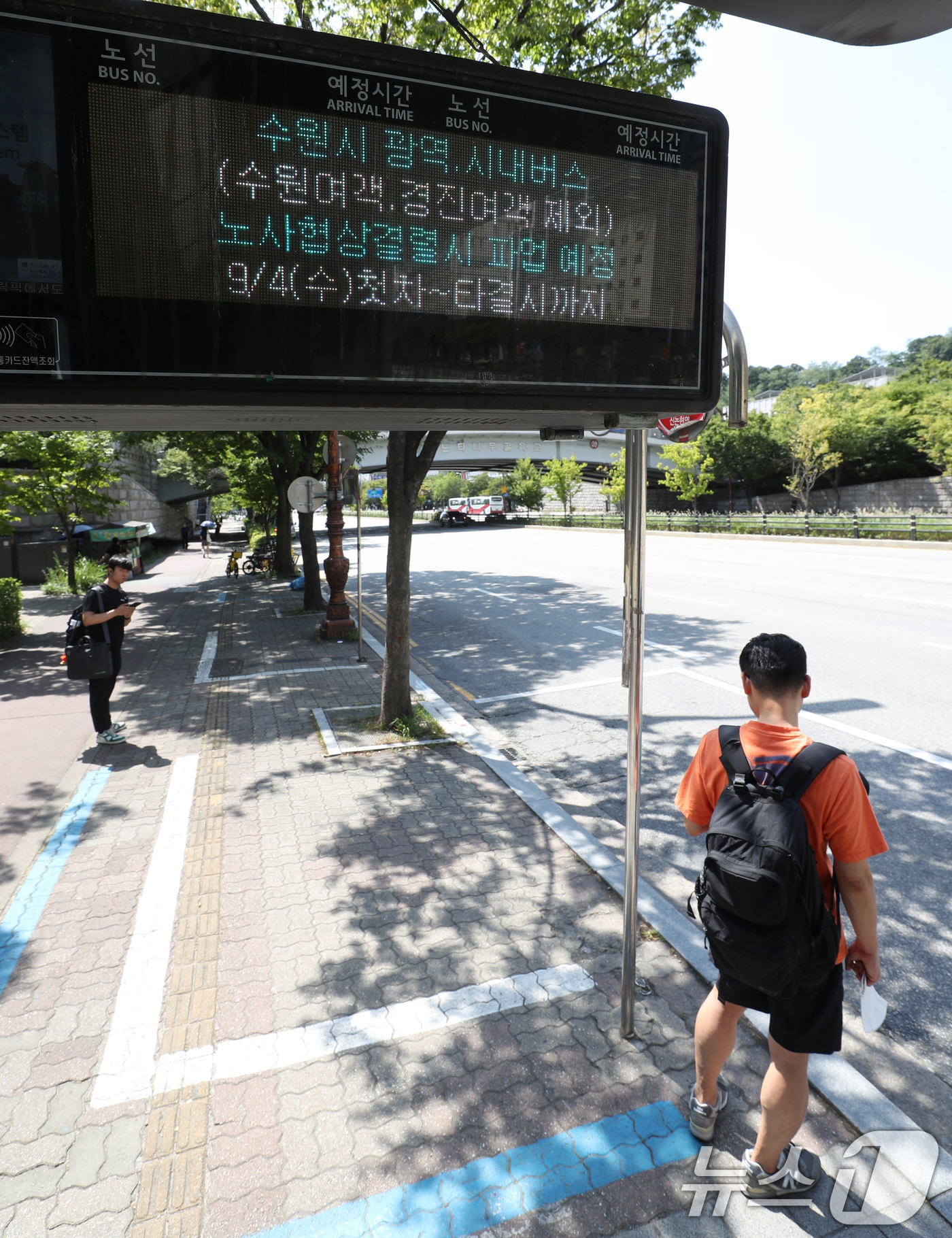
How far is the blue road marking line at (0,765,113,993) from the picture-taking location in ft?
13.4

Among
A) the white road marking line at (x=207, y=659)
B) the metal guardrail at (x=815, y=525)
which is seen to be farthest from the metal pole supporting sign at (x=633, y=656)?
the metal guardrail at (x=815, y=525)

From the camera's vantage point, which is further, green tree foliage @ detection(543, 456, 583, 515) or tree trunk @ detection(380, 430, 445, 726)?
green tree foliage @ detection(543, 456, 583, 515)

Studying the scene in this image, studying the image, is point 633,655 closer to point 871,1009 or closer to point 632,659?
point 632,659

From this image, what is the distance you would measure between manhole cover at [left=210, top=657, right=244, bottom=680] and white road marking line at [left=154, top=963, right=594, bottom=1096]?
7685mm

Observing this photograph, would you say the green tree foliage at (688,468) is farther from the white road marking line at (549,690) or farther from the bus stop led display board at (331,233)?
the bus stop led display board at (331,233)

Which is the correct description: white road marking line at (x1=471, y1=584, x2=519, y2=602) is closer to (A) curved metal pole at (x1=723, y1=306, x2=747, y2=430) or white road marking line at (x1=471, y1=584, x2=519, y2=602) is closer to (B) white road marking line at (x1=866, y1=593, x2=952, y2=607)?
(B) white road marking line at (x1=866, y1=593, x2=952, y2=607)

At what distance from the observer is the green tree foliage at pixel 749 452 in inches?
1984

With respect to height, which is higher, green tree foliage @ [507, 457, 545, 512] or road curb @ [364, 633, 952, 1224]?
green tree foliage @ [507, 457, 545, 512]

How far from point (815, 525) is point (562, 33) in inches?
1179

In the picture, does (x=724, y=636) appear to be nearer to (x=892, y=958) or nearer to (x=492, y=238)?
(x=892, y=958)

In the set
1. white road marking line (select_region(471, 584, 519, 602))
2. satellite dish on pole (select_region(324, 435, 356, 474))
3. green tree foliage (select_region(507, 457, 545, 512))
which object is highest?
green tree foliage (select_region(507, 457, 545, 512))

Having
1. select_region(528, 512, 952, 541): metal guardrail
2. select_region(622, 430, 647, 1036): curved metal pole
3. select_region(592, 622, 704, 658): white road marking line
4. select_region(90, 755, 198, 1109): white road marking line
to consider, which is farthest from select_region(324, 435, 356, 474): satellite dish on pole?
select_region(528, 512, 952, 541): metal guardrail

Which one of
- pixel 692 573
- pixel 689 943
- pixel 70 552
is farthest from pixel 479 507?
pixel 689 943

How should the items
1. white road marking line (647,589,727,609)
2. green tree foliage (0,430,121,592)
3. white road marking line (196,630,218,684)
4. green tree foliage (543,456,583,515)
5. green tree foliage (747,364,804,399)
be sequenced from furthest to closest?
green tree foliage (747,364,804,399) → green tree foliage (543,456,583,515) → white road marking line (647,589,727,609) → green tree foliage (0,430,121,592) → white road marking line (196,630,218,684)
